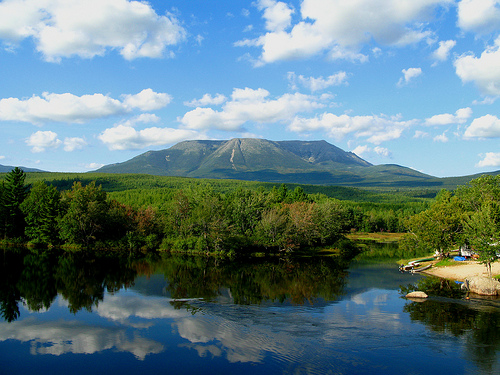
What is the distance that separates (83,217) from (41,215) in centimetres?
988

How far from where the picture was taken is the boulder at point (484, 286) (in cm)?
3622

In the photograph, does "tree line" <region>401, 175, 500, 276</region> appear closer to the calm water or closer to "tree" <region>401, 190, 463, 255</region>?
"tree" <region>401, 190, 463, 255</region>

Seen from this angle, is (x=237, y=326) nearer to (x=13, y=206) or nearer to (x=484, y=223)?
(x=484, y=223)

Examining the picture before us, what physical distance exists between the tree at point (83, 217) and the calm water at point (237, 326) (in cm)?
2476

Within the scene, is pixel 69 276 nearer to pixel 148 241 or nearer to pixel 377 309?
pixel 148 241

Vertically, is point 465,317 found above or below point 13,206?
below

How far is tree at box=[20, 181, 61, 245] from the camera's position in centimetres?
7319

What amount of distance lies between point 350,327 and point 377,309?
6.39 metres

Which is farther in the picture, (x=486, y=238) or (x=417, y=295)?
(x=486, y=238)

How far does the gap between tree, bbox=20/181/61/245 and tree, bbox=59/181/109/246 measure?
2.31 metres

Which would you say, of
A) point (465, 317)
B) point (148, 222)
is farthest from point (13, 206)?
point (465, 317)

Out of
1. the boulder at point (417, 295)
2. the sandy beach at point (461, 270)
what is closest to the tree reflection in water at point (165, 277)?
the boulder at point (417, 295)

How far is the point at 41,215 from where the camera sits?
242ft

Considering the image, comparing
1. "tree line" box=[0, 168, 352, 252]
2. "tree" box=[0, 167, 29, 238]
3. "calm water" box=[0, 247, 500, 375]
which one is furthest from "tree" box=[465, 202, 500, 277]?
"tree" box=[0, 167, 29, 238]
